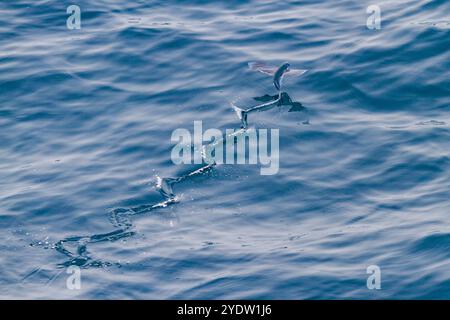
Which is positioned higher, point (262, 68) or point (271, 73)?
point (262, 68)

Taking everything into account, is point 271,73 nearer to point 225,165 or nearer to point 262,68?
point 262,68

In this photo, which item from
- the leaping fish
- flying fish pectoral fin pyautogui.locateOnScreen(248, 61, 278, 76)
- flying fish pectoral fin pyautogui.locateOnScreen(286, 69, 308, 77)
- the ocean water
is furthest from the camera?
flying fish pectoral fin pyautogui.locateOnScreen(248, 61, 278, 76)

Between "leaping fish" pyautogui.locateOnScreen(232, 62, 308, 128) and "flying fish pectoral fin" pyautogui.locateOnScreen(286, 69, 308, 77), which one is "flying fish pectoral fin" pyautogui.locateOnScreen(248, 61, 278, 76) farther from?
"flying fish pectoral fin" pyautogui.locateOnScreen(286, 69, 308, 77)

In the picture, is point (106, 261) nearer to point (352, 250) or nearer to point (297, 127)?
point (352, 250)

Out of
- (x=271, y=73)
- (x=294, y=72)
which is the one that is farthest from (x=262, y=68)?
(x=294, y=72)

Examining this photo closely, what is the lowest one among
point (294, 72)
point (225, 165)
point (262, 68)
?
point (225, 165)

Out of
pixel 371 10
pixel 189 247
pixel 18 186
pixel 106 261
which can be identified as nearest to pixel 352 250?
pixel 189 247

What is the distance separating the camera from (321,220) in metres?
12.9

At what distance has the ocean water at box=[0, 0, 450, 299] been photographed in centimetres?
1197

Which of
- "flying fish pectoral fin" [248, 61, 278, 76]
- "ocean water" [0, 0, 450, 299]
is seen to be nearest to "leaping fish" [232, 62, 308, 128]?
"flying fish pectoral fin" [248, 61, 278, 76]

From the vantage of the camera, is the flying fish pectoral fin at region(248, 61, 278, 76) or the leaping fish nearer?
the leaping fish

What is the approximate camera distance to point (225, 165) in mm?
14477

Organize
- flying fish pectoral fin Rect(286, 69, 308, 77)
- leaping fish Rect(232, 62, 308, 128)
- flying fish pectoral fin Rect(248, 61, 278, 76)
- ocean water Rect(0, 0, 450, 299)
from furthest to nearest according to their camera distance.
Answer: flying fish pectoral fin Rect(248, 61, 278, 76) → flying fish pectoral fin Rect(286, 69, 308, 77) → leaping fish Rect(232, 62, 308, 128) → ocean water Rect(0, 0, 450, 299)

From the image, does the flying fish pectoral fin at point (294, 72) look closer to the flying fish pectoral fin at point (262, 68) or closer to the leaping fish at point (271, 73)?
the leaping fish at point (271, 73)
